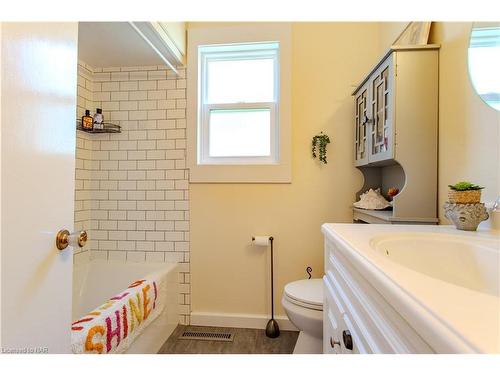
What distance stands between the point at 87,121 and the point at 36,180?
66.0 inches

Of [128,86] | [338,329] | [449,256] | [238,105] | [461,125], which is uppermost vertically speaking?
[128,86]

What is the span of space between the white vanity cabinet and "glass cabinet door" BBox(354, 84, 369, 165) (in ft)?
3.00

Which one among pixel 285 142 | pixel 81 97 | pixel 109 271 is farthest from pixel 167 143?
pixel 109 271

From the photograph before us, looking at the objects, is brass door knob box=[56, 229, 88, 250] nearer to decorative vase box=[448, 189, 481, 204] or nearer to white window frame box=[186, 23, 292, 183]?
decorative vase box=[448, 189, 481, 204]

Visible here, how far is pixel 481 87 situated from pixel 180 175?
1853 mm

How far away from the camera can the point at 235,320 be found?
2127 mm

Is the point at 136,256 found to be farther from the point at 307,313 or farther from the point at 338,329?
the point at 338,329

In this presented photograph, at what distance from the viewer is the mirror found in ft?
3.16

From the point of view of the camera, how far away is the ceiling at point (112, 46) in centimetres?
170

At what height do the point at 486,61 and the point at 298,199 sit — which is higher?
the point at 486,61

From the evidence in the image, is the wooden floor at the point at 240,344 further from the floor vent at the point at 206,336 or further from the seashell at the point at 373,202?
the seashell at the point at 373,202

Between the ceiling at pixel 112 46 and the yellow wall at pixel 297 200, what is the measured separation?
497 mm

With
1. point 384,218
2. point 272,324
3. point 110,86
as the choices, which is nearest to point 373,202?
point 384,218

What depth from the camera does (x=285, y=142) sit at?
2090 millimetres
